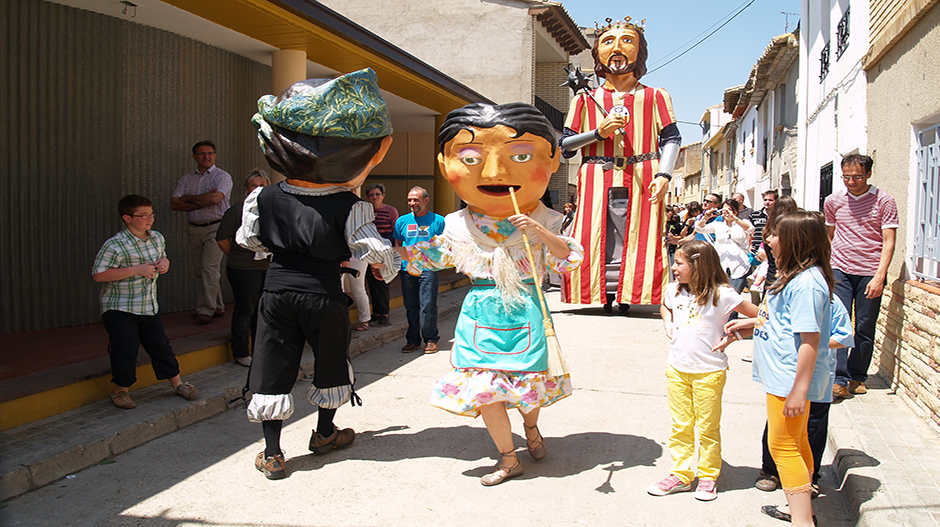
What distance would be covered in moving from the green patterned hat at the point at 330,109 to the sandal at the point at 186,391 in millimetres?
2071

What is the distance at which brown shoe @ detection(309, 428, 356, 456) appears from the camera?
4.15 meters

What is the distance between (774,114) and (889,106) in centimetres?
1502

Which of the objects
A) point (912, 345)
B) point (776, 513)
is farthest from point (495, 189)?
point (912, 345)

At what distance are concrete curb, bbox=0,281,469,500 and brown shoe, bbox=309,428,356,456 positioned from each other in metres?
1.05

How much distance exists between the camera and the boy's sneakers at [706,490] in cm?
349

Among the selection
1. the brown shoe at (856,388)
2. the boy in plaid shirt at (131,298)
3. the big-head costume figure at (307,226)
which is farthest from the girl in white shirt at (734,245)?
the boy in plaid shirt at (131,298)

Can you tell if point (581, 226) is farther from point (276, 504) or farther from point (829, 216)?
point (276, 504)

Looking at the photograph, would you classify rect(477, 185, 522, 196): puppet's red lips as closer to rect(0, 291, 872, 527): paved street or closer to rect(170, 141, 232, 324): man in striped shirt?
rect(0, 291, 872, 527): paved street

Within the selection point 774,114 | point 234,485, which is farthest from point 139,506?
point 774,114

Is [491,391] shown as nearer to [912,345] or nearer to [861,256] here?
[861,256]

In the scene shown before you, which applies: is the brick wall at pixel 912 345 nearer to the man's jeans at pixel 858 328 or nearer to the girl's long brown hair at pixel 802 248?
the man's jeans at pixel 858 328

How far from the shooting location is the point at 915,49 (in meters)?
5.23

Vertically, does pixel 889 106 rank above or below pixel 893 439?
above

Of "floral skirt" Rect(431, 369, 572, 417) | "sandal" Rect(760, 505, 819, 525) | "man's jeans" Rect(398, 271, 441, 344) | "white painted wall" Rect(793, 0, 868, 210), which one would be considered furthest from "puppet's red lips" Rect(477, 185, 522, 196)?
"white painted wall" Rect(793, 0, 868, 210)
